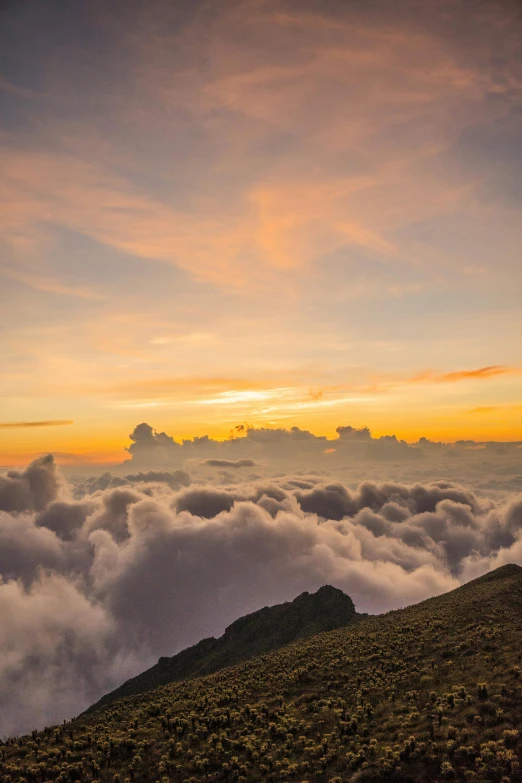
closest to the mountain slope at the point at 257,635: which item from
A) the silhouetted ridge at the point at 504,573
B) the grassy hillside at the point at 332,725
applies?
the silhouetted ridge at the point at 504,573

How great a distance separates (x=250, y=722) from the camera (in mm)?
35438

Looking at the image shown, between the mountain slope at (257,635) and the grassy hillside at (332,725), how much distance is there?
64.6 meters

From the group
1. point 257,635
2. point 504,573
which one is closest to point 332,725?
point 504,573

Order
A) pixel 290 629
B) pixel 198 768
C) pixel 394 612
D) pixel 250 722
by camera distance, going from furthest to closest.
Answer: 1. pixel 290 629
2. pixel 394 612
3. pixel 250 722
4. pixel 198 768

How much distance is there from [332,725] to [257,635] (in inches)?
3918

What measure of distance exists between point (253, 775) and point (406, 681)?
1795cm

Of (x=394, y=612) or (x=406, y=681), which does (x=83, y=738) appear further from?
(x=394, y=612)

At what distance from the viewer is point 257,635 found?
4761 inches

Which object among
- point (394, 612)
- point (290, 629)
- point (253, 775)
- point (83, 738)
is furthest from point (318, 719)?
point (290, 629)

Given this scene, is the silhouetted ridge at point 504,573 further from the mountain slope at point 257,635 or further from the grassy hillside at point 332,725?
the grassy hillside at point 332,725

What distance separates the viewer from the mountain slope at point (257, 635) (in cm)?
10806

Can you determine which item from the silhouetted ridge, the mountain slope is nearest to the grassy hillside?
the silhouetted ridge

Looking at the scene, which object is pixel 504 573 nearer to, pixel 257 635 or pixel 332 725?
pixel 332 725

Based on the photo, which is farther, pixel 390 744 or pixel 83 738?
pixel 83 738
